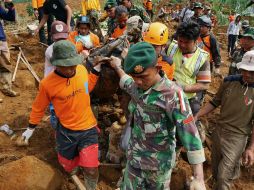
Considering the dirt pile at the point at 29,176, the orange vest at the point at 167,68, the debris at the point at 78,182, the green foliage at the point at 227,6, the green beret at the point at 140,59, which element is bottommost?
the green foliage at the point at 227,6

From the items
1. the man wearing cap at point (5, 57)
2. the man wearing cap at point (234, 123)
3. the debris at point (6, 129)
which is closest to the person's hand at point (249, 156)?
the man wearing cap at point (234, 123)

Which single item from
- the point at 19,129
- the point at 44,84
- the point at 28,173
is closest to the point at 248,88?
the point at 44,84

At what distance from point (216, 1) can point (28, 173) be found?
24.1 metres

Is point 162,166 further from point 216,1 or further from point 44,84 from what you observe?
point 216,1

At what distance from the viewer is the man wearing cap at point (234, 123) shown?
12.4ft

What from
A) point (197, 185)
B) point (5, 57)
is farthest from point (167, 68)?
point (5, 57)

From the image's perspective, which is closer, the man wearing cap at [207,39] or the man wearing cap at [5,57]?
the man wearing cap at [207,39]

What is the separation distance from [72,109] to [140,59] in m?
1.53

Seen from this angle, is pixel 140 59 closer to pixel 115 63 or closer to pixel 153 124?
pixel 153 124

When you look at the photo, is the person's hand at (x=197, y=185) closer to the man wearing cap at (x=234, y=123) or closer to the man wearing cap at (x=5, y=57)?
the man wearing cap at (x=234, y=123)

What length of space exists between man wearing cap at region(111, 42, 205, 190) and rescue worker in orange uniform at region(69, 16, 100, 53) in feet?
7.36

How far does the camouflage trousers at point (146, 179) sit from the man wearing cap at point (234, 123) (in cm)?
117

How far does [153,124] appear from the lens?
2783mm

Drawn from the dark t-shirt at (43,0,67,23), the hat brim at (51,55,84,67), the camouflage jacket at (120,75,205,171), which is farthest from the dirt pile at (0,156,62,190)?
the dark t-shirt at (43,0,67,23)
